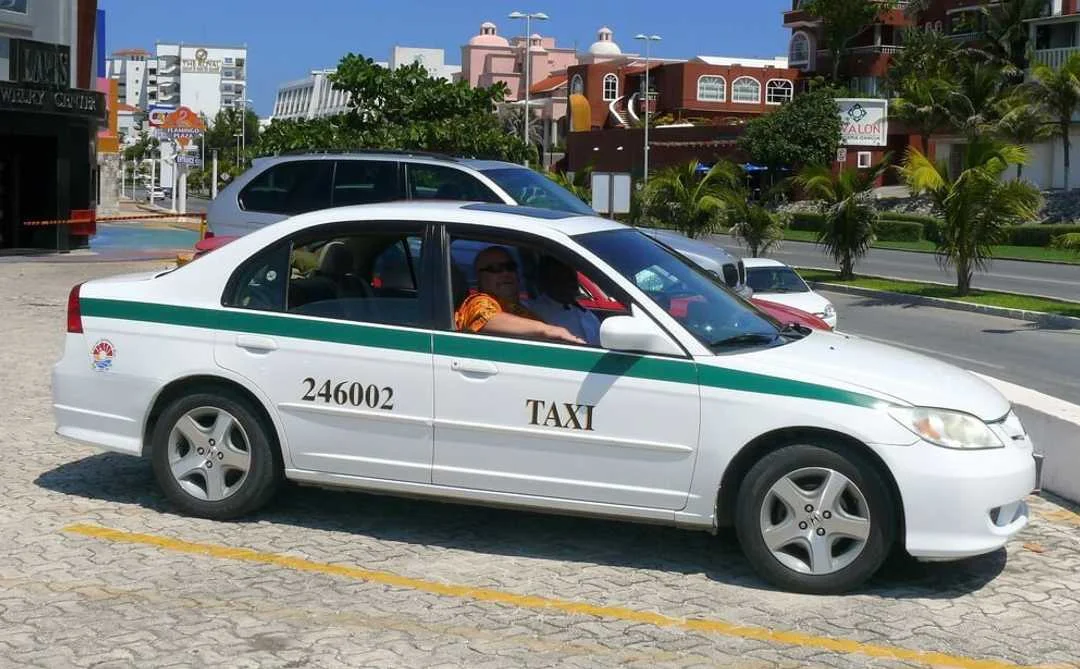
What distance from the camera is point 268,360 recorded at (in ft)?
22.1

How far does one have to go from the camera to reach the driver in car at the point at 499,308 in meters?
6.36

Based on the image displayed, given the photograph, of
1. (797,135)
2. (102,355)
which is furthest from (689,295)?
(797,135)

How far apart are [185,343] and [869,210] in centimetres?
2458

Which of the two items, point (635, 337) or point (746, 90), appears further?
point (746, 90)

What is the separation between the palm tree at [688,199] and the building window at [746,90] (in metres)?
58.6

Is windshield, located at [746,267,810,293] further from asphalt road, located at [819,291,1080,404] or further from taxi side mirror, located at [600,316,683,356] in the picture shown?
taxi side mirror, located at [600,316,683,356]

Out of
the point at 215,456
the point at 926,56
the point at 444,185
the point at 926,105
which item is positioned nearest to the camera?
the point at 215,456

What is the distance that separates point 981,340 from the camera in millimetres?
20344

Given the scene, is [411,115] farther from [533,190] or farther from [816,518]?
[816,518]

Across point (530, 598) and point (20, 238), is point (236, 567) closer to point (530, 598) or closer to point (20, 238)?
point (530, 598)

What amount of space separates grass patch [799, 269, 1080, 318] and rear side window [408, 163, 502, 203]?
1403cm

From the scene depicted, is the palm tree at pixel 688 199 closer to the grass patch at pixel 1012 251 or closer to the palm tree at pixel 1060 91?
the grass patch at pixel 1012 251

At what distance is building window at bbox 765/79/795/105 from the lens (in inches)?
3504

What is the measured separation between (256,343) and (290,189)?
22.4ft
